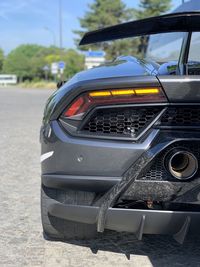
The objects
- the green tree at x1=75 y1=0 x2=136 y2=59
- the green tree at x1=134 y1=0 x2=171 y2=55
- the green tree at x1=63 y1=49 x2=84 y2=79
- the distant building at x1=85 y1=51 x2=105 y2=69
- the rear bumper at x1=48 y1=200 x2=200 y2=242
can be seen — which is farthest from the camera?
the green tree at x1=63 y1=49 x2=84 y2=79

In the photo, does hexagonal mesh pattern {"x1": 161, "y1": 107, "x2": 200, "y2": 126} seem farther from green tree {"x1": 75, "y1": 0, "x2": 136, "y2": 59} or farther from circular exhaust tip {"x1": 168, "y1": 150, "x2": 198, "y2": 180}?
green tree {"x1": 75, "y1": 0, "x2": 136, "y2": 59}

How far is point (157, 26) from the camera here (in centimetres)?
292

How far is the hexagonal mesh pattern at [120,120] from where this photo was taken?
2.87 m

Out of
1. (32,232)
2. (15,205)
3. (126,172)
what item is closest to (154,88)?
(126,172)

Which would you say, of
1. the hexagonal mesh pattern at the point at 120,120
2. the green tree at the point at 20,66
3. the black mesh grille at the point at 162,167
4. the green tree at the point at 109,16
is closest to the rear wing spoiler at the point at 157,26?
the hexagonal mesh pattern at the point at 120,120

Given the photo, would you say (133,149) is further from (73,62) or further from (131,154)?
(73,62)

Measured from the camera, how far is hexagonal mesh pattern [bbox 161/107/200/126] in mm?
2846

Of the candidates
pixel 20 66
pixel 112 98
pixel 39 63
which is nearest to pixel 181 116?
pixel 112 98

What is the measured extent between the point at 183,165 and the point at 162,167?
5.0 inches

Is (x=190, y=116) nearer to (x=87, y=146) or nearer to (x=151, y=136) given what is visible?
(x=151, y=136)

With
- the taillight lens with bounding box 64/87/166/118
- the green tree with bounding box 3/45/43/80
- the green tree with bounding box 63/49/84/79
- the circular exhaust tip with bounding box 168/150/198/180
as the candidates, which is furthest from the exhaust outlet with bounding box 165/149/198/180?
the green tree with bounding box 3/45/43/80

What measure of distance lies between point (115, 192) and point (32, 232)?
4.26 feet

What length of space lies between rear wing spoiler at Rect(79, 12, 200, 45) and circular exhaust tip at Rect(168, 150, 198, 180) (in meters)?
0.76

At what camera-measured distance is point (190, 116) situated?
9.38ft
